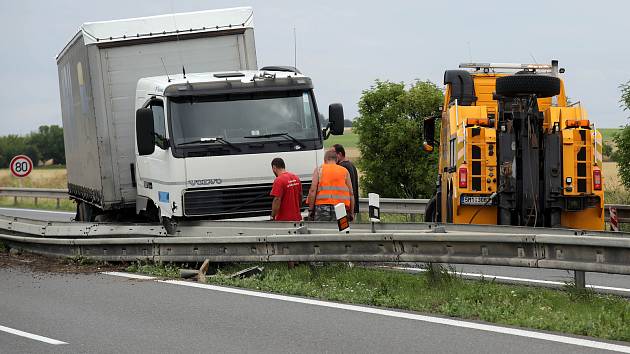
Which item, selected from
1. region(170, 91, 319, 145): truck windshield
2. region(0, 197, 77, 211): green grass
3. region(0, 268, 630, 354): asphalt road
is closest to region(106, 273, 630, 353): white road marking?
region(0, 268, 630, 354): asphalt road

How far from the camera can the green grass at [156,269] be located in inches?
546

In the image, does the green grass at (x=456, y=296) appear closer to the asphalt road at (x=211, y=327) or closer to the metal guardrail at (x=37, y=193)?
the asphalt road at (x=211, y=327)

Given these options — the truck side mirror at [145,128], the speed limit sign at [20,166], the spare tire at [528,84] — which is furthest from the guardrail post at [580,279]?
the speed limit sign at [20,166]

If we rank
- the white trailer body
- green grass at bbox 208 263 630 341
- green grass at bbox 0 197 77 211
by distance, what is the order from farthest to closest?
1. green grass at bbox 0 197 77 211
2. the white trailer body
3. green grass at bbox 208 263 630 341

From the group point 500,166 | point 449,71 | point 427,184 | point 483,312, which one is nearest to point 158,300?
point 483,312

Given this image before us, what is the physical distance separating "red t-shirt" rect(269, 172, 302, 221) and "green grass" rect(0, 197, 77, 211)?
27.9m

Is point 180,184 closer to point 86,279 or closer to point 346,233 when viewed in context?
point 86,279

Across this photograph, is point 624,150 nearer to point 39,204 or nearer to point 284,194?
point 284,194

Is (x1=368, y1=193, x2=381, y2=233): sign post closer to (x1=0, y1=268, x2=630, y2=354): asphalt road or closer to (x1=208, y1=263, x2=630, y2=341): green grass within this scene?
(x1=208, y1=263, x2=630, y2=341): green grass

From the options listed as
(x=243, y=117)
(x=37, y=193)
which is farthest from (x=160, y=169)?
(x=37, y=193)

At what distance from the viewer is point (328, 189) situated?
14.7 meters

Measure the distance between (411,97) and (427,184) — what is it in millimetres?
3968

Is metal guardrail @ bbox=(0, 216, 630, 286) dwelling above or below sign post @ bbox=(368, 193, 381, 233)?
below

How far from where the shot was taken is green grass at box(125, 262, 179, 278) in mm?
13859
